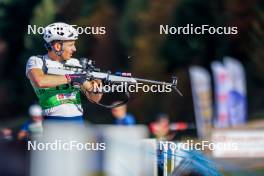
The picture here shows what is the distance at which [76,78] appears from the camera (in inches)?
210

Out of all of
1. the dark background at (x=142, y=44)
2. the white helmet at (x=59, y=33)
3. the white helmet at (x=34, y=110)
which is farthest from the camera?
the white helmet at (x=34, y=110)

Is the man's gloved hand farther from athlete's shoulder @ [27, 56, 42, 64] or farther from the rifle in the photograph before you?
athlete's shoulder @ [27, 56, 42, 64]

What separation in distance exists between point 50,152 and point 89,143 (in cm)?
26

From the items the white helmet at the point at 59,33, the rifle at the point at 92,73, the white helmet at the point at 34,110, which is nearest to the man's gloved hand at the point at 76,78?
the rifle at the point at 92,73

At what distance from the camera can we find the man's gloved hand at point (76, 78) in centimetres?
533

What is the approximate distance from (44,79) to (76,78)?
193 mm

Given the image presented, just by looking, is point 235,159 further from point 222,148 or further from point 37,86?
point 37,86

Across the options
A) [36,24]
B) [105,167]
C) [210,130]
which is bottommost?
[105,167]

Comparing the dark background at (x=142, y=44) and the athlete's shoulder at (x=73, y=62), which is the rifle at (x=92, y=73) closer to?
the athlete's shoulder at (x=73, y=62)

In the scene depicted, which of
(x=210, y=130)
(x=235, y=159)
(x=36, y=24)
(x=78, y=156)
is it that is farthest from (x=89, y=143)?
(x=210, y=130)

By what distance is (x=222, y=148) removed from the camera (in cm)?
589

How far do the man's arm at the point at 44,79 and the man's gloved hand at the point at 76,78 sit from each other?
27mm

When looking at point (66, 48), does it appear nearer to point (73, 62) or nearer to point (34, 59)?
point (73, 62)

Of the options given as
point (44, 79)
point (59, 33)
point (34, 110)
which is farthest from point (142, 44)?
point (44, 79)
